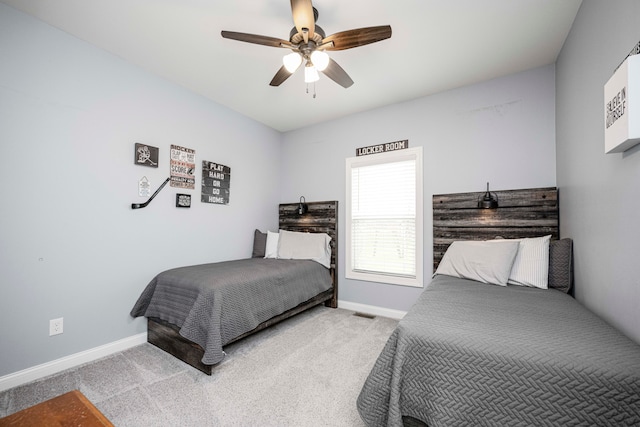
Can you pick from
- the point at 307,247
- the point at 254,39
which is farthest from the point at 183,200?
the point at 254,39

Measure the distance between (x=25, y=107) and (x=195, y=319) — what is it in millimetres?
1985

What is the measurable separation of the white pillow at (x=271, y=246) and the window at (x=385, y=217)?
977 millimetres

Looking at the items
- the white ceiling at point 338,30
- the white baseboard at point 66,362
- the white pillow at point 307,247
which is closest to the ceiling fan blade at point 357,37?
the white ceiling at point 338,30

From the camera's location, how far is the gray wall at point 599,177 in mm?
1238

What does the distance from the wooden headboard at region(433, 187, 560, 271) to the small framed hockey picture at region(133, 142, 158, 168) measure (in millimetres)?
3011

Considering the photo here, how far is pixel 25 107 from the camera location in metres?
1.96

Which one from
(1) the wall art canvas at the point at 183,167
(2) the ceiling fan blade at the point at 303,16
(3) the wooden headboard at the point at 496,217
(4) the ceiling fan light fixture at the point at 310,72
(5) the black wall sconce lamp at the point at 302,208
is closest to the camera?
(2) the ceiling fan blade at the point at 303,16

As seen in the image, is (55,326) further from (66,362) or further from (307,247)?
(307,247)

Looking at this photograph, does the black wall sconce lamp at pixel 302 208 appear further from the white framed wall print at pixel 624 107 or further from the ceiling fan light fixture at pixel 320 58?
the white framed wall print at pixel 624 107

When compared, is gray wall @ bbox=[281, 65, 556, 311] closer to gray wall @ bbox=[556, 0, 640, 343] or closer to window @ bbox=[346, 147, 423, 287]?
window @ bbox=[346, 147, 423, 287]

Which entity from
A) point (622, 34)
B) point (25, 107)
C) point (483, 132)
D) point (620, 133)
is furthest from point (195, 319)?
point (483, 132)

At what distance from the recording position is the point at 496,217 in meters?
2.70

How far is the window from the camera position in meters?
3.22

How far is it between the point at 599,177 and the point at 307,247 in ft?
9.08
